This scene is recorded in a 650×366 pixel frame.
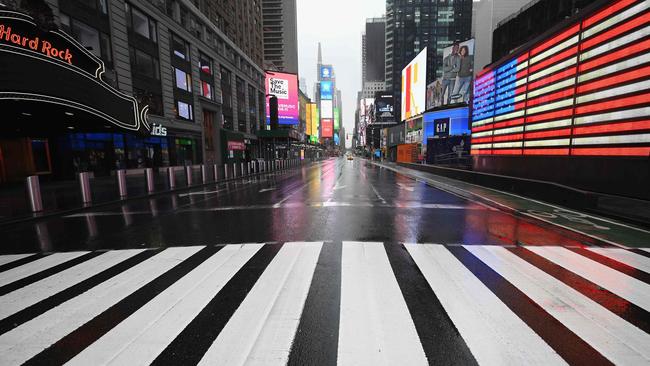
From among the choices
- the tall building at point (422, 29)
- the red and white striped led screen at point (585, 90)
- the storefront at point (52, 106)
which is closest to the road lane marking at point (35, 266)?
the storefront at point (52, 106)

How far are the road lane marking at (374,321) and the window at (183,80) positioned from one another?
3236 centimetres

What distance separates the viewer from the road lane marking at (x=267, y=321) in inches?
93.6

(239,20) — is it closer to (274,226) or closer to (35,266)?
(274,226)

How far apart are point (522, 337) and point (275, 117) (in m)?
49.8

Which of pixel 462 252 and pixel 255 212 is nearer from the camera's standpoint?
pixel 462 252

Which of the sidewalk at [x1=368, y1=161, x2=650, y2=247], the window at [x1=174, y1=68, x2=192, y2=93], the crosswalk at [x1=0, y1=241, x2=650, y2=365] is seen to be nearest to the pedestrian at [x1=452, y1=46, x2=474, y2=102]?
the sidewalk at [x1=368, y1=161, x2=650, y2=247]

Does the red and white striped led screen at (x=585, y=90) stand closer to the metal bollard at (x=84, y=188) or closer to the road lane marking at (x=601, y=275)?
the road lane marking at (x=601, y=275)

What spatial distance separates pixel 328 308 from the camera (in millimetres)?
3160

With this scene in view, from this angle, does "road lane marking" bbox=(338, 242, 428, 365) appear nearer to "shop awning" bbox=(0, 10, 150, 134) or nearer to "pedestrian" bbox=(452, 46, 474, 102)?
"shop awning" bbox=(0, 10, 150, 134)

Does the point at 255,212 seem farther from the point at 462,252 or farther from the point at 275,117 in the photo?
the point at 275,117

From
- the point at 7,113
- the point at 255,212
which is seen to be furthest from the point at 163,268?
the point at 7,113

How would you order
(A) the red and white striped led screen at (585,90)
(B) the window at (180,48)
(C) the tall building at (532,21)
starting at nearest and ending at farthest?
1. (A) the red and white striped led screen at (585,90)
2. (C) the tall building at (532,21)
3. (B) the window at (180,48)

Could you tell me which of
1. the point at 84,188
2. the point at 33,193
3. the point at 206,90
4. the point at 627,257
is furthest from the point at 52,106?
the point at 206,90

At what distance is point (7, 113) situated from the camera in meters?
11.9
